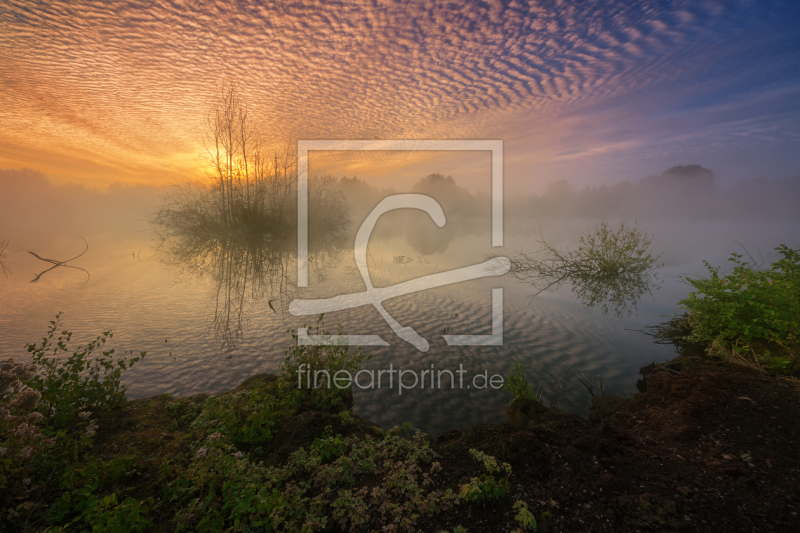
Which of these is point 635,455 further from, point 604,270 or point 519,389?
point 604,270

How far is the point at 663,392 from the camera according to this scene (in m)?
6.95

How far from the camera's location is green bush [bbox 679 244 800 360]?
7.01 meters

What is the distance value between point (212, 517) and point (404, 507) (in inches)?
94.7

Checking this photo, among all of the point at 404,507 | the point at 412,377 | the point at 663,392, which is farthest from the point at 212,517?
the point at 663,392

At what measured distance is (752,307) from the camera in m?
8.01

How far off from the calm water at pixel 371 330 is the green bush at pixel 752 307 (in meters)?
2.10

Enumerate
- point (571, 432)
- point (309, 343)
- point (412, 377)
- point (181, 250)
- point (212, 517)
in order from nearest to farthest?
point (212, 517)
point (571, 432)
point (309, 343)
point (412, 377)
point (181, 250)

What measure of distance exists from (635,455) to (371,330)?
8.10 meters

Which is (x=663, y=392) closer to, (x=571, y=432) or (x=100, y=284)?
(x=571, y=432)

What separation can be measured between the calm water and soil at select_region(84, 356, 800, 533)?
1224 millimetres

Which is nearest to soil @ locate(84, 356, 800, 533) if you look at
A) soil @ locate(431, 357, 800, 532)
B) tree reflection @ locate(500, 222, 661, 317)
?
soil @ locate(431, 357, 800, 532)

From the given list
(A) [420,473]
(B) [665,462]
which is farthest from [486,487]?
(B) [665,462]

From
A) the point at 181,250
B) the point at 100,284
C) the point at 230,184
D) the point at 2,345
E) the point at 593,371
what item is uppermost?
the point at 230,184

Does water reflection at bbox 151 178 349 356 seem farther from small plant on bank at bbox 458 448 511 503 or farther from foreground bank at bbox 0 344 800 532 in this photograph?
small plant on bank at bbox 458 448 511 503
